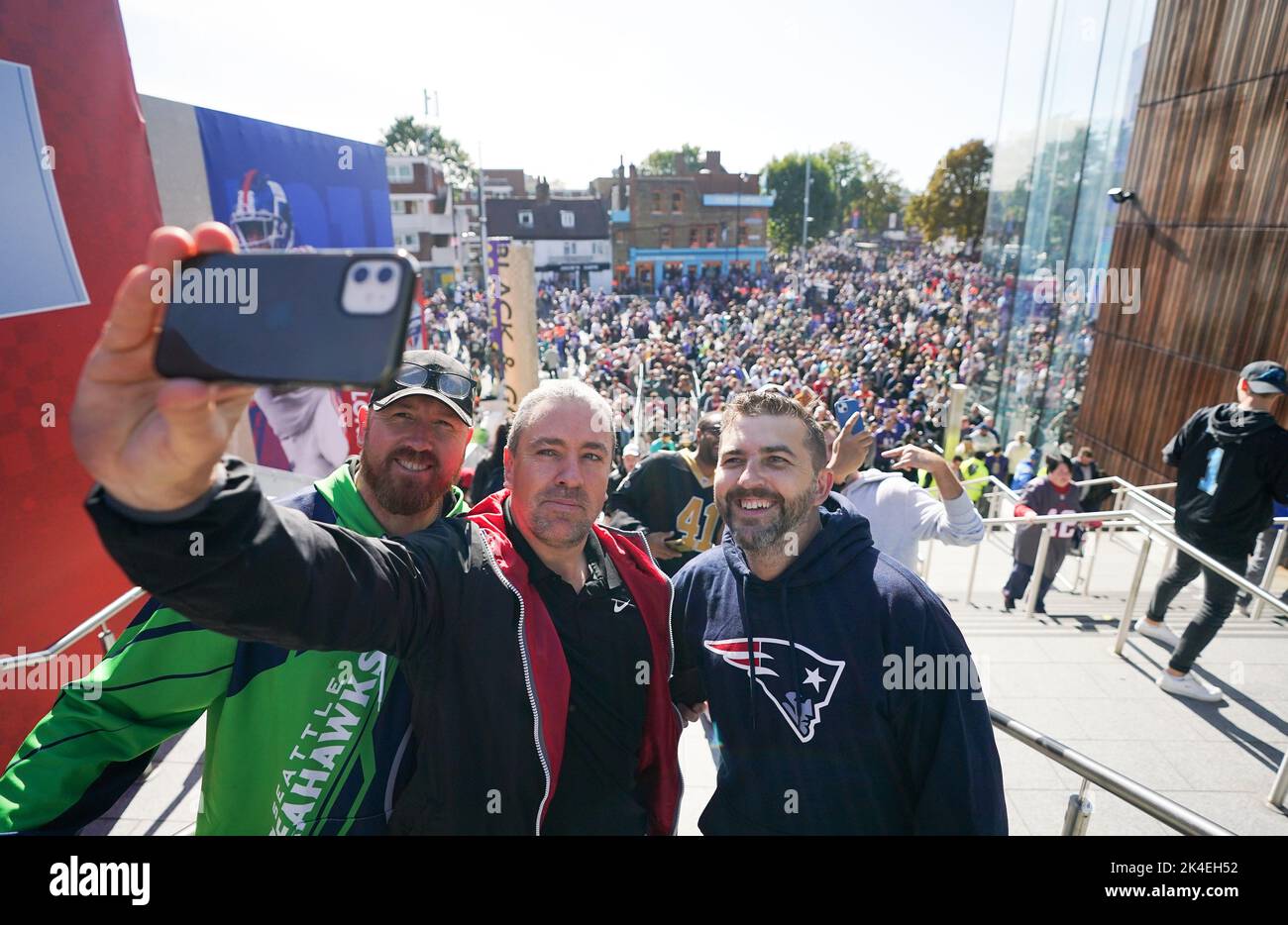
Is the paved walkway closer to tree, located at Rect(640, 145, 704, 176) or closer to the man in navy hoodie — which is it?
the man in navy hoodie

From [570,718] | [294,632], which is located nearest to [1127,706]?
[570,718]

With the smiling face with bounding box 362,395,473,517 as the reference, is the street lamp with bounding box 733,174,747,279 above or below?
above

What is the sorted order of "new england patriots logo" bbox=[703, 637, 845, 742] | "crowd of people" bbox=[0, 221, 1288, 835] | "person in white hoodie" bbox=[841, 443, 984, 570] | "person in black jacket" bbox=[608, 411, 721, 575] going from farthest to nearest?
"person in black jacket" bbox=[608, 411, 721, 575], "person in white hoodie" bbox=[841, 443, 984, 570], "new england patriots logo" bbox=[703, 637, 845, 742], "crowd of people" bbox=[0, 221, 1288, 835]

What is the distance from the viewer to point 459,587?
177cm

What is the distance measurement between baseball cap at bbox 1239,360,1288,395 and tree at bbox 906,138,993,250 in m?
54.8

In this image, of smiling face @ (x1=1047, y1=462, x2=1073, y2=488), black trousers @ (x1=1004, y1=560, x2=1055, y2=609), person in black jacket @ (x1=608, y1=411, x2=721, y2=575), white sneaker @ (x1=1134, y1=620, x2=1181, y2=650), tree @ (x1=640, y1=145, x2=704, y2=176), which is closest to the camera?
person in black jacket @ (x1=608, y1=411, x2=721, y2=575)

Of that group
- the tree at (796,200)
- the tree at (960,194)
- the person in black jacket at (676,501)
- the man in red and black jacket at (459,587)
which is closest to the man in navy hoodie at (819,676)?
the man in red and black jacket at (459,587)

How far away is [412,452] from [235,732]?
98 centimetres

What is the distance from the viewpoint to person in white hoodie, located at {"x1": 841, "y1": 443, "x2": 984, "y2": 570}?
12.7ft

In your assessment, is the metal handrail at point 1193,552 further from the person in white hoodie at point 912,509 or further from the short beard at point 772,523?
the short beard at point 772,523

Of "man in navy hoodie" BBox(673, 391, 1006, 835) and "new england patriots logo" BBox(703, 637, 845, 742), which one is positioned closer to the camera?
"man in navy hoodie" BBox(673, 391, 1006, 835)

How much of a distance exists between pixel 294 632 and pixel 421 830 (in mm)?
821


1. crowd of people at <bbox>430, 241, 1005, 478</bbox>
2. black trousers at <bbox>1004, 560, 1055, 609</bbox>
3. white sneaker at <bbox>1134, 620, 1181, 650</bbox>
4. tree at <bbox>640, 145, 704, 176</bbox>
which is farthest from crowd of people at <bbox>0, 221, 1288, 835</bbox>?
tree at <bbox>640, 145, 704, 176</bbox>

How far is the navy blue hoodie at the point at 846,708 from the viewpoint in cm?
187
